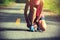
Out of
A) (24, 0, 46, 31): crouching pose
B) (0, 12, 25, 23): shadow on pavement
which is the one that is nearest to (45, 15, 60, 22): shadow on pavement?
(24, 0, 46, 31): crouching pose

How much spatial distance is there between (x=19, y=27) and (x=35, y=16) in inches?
15.1

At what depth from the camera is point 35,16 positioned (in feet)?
12.1

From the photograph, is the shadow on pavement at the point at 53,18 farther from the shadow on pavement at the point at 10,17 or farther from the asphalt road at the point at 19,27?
the shadow on pavement at the point at 10,17

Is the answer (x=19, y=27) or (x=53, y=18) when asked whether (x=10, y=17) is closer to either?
(x=19, y=27)

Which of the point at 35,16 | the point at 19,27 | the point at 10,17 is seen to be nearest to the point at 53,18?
the point at 35,16

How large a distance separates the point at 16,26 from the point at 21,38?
10.0 inches

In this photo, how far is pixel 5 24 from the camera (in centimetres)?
354

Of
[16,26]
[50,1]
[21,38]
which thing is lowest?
[21,38]

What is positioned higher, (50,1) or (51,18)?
(50,1)

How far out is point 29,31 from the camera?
3652 millimetres

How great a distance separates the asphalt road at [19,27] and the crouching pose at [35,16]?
0.28 feet

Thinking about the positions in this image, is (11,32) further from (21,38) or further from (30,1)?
(30,1)

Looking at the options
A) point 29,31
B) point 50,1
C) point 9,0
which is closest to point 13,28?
point 29,31

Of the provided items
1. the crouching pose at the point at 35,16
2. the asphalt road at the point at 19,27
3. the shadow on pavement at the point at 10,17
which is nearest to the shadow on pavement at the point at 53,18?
the asphalt road at the point at 19,27
